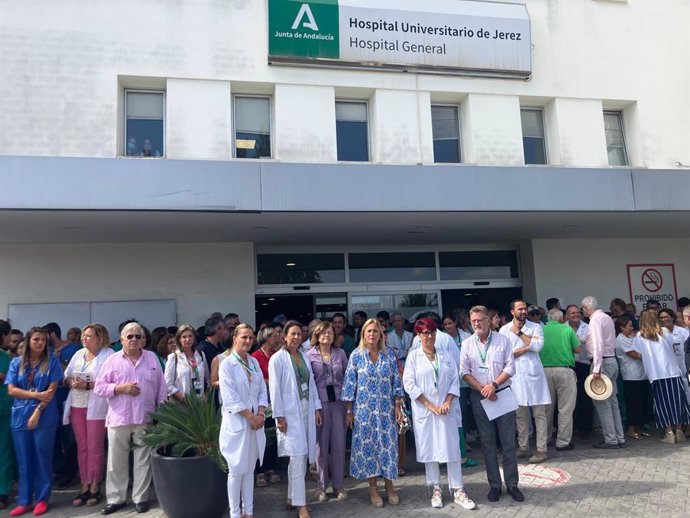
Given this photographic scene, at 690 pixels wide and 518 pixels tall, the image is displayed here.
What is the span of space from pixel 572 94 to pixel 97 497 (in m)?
10.6

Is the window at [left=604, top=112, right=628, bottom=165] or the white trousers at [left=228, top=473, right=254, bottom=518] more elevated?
the window at [left=604, top=112, right=628, bottom=165]

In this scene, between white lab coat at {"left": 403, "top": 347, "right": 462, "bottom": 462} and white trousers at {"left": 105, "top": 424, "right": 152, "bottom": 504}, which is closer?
white lab coat at {"left": 403, "top": 347, "right": 462, "bottom": 462}

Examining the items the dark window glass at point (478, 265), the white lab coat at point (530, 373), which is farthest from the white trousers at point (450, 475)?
the dark window glass at point (478, 265)

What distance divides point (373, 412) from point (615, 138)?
9020 mm

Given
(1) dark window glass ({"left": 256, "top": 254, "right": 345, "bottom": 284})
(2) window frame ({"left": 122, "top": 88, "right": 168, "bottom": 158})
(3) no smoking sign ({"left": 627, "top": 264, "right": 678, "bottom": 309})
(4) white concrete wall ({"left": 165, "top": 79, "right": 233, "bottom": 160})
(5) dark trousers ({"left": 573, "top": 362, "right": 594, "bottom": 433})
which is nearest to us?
(5) dark trousers ({"left": 573, "top": 362, "right": 594, "bottom": 433})

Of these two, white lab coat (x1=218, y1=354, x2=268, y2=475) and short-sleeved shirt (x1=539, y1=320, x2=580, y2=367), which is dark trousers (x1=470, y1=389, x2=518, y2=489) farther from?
white lab coat (x1=218, y1=354, x2=268, y2=475)

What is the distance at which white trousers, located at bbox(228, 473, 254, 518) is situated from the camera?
516 cm

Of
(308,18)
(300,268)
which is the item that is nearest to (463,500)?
(300,268)

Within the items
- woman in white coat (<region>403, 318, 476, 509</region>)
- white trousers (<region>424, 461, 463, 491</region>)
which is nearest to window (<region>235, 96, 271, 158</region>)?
woman in white coat (<region>403, 318, 476, 509</region>)

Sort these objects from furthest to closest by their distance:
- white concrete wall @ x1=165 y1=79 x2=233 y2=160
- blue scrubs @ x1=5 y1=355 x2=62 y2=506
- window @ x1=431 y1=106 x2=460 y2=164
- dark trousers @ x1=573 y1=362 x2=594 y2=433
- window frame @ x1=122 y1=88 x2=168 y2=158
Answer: window @ x1=431 y1=106 x2=460 y2=164 → window frame @ x1=122 y1=88 x2=168 y2=158 → white concrete wall @ x1=165 y1=79 x2=233 y2=160 → dark trousers @ x1=573 y1=362 x2=594 y2=433 → blue scrubs @ x1=5 y1=355 x2=62 y2=506

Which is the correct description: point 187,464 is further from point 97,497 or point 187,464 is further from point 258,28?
point 258,28

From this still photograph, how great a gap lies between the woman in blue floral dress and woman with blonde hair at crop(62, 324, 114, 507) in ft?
8.95

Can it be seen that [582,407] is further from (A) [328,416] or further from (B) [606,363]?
(A) [328,416]

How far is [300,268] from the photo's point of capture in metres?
11.7
